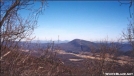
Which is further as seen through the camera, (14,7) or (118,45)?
(118,45)

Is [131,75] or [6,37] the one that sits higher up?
[6,37]

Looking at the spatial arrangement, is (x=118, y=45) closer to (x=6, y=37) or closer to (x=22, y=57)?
(x=22, y=57)

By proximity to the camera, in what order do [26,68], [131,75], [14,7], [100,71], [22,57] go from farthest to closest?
[131,75] < [100,71] < [22,57] < [26,68] < [14,7]

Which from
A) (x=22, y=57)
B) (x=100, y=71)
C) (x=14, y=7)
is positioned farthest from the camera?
(x=100, y=71)

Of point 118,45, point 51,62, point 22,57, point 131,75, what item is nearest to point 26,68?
point 22,57

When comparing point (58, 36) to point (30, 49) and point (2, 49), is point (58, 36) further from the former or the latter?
point (2, 49)

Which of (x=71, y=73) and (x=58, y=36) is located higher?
(x=58, y=36)

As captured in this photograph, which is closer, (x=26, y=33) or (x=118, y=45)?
(x=26, y=33)

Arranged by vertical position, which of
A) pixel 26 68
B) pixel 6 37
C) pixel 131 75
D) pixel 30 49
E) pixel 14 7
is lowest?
pixel 131 75

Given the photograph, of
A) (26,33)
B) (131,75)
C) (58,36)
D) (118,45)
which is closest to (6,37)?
(26,33)
